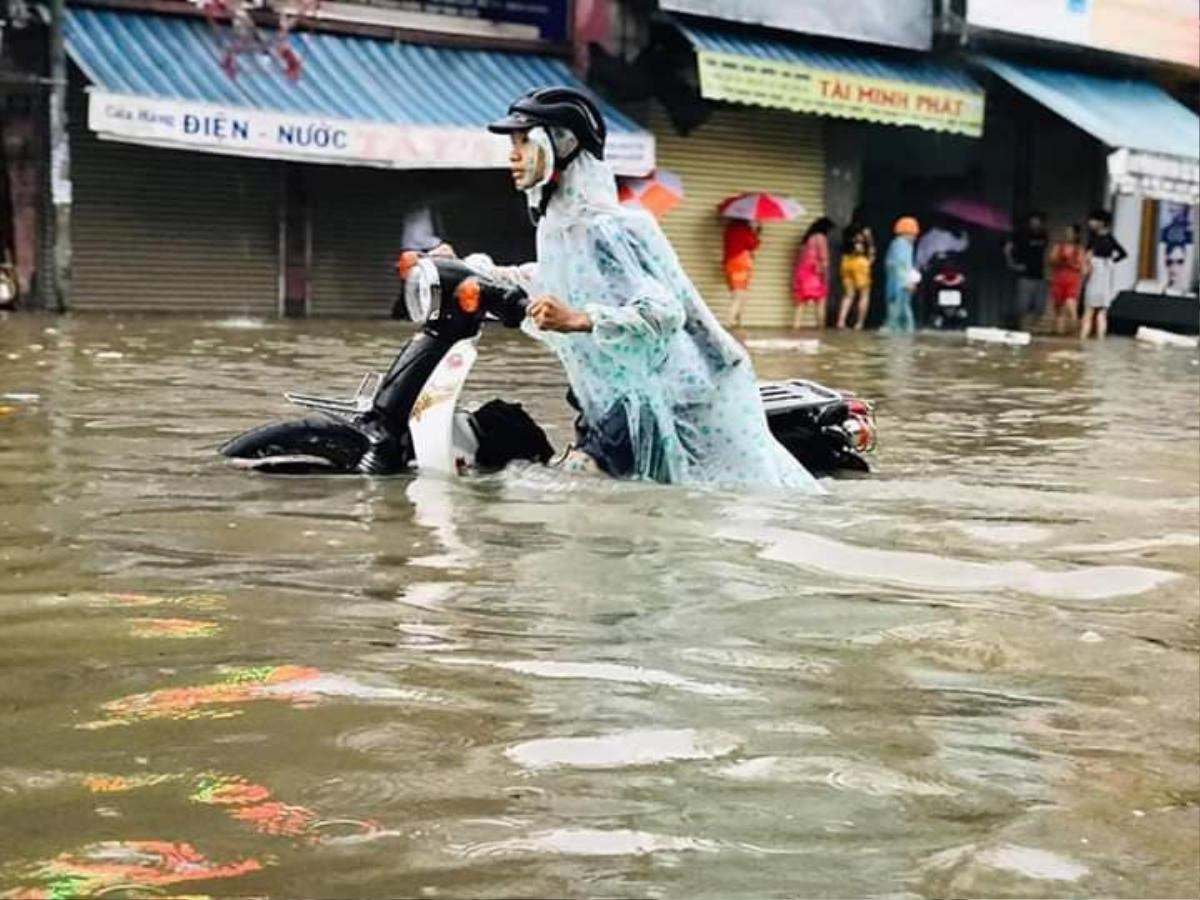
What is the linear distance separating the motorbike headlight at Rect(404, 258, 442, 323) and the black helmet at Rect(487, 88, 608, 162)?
1.67ft

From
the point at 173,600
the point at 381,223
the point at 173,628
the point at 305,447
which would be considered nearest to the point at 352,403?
the point at 305,447

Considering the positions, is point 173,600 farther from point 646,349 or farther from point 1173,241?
point 1173,241

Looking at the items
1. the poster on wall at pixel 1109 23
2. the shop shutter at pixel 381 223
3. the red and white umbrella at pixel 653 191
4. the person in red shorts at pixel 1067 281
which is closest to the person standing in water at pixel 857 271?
the person in red shorts at pixel 1067 281

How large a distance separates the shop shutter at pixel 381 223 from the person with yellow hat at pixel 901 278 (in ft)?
15.6

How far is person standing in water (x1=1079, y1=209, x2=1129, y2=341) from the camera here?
22.8m

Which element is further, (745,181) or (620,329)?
(745,181)

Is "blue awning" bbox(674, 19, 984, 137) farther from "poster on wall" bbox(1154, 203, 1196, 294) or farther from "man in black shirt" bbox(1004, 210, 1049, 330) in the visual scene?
"poster on wall" bbox(1154, 203, 1196, 294)

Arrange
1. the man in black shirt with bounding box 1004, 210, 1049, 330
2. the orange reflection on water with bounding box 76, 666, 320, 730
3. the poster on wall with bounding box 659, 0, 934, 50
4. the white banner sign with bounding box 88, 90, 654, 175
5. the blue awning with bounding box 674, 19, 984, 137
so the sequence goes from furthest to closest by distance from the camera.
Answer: the man in black shirt with bounding box 1004, 210, 1049, 330 < the poster on wall with bounding box 659, 0, 934, 50 < the blue awning with bounding box 674, 19, 984, 137 < the white banner sign with bounding box 88, 90, 654, 175 < the orange reflection on water with bounding box 76, 666, 320, 730

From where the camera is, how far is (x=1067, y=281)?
23.6m

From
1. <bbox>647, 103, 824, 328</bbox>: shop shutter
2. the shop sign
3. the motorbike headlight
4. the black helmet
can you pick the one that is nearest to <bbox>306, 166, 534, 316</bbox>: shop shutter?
<bbox>647, 103, 824, 328</bbox>: shop shutter

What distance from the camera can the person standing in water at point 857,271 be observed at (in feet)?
74.4

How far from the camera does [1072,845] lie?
2451 mm

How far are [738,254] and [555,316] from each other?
55.3 feet

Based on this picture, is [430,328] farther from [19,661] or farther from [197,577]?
[19,661]
